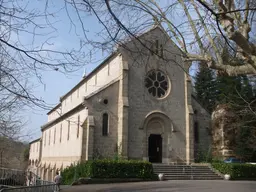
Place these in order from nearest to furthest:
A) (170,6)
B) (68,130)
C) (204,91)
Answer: (170,6) → (68,130) → (204,91)

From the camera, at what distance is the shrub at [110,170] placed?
77.6 ft

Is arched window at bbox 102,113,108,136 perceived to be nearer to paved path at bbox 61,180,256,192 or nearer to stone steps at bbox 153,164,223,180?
stone steps at bbox 153,164,223,180

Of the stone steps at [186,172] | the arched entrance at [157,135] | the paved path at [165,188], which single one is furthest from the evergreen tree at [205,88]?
the paved path at [165,188]

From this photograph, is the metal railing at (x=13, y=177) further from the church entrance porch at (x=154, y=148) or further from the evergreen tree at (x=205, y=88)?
the evergreen tree at (x=205, y=88)

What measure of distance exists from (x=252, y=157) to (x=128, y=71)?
18.6 meters

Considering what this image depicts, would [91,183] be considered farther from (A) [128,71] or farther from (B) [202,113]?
(B) [202,113]

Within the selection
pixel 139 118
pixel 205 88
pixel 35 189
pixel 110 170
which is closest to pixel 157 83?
pixel 139 118

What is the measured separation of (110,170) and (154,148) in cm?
847

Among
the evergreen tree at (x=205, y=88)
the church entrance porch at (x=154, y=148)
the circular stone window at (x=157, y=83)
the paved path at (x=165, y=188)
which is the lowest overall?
the paved path at (x=165, y=188)

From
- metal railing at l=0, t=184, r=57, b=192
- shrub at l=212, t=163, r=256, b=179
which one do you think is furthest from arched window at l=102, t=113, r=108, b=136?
metal railing at l=0, t=184, r=57, b=192

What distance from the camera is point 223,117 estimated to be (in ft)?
118

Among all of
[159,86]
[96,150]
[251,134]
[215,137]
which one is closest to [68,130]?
[96,150]

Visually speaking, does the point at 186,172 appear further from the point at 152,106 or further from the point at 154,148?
the point at 152,106

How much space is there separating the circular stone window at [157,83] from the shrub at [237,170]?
28.5ft
